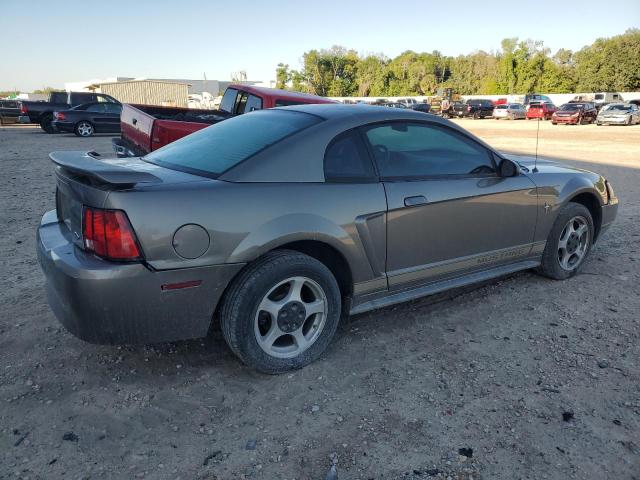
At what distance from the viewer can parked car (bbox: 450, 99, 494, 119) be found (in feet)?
140

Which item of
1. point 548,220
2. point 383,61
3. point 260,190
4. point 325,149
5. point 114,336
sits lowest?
point 114,336

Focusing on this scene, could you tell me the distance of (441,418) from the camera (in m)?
2.50

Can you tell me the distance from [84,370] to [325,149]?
75.9 inches

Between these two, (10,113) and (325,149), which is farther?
(10,113)

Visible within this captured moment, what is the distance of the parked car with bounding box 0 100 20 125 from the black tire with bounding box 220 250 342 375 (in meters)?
27.8

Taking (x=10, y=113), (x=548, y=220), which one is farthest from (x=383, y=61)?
(x=548, y=220)

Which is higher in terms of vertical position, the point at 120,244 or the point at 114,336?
the point at 120,244

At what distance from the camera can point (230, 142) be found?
10.5ft

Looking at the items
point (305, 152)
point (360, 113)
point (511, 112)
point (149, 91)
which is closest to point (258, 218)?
point (305, 152)

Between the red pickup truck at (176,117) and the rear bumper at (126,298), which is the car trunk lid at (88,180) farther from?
the red pickup truck at (176,117)

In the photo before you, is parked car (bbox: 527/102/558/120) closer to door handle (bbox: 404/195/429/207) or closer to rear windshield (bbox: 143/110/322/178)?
door handle (bbox: 404/195/429/207)

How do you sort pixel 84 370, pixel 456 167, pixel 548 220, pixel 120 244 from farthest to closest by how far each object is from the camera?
pixel 548 220 < pixel 456 167 < pixel 84 370 < pixel 120 244

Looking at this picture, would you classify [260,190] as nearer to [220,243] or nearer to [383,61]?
[220,243]

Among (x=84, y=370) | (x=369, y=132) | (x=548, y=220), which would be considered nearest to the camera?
(x=84, y=370)
